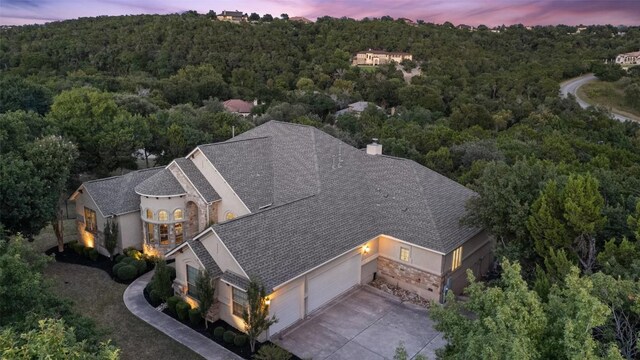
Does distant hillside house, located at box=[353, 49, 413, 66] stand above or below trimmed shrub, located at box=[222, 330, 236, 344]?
above

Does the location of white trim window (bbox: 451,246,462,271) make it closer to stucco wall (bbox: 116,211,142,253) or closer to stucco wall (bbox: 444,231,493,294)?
stucco wall (bbox: 444,231,493,294)

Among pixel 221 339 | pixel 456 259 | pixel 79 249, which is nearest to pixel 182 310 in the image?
pixel 221 339

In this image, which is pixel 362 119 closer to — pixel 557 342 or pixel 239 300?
pixel 239 300

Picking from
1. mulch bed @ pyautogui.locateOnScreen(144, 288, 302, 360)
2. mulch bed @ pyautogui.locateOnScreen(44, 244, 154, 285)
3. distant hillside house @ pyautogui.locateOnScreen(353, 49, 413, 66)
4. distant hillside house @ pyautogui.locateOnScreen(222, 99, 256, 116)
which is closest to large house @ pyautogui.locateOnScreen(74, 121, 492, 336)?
mulch bed @ pyautogui.locateOnScreen(144, 288, 302, 360)

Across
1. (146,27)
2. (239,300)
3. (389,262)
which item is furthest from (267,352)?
(146,27)

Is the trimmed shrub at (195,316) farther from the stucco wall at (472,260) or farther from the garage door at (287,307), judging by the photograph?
the stucco wall at (472,260)

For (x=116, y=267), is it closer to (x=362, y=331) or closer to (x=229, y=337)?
(x=229, y=337)

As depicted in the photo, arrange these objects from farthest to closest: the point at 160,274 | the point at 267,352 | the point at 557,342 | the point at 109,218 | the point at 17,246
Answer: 1. the point at 109,218
2. the point at 160,274
3. the point at 267,352
4. the point at 17,246
5. the point at 557,342
